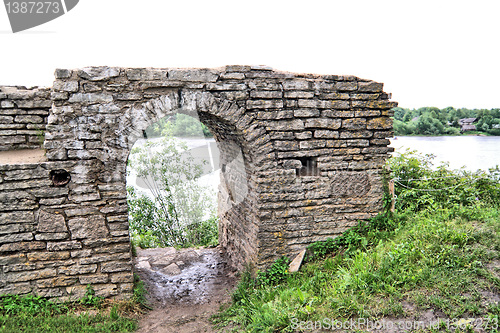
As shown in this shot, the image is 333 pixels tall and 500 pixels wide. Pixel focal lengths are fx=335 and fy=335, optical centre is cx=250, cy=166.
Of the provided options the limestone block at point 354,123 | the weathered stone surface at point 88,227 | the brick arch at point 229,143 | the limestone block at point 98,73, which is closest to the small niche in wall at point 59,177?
the weathered stone surface at point 88,227

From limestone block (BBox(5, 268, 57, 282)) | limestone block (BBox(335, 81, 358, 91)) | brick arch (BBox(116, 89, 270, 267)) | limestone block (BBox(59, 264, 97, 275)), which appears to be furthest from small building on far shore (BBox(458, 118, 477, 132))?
limestone block (BBox(5, 268, 57, 282))

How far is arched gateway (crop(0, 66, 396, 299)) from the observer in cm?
426

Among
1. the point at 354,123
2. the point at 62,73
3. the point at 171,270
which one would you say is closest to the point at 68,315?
the point at 171,270

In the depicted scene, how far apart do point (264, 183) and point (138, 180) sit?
5.25 m

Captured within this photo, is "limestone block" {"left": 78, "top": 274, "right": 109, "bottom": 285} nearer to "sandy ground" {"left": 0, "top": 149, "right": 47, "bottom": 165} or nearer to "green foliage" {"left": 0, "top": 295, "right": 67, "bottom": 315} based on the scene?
"green foliage" {"left": 0, "top": 295, "right": 67, "bottom": 315}

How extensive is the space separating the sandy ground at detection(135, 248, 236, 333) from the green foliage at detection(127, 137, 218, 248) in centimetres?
144

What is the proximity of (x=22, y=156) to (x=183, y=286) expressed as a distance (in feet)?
10.7

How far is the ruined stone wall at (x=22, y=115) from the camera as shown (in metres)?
4.77

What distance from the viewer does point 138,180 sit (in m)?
9.02

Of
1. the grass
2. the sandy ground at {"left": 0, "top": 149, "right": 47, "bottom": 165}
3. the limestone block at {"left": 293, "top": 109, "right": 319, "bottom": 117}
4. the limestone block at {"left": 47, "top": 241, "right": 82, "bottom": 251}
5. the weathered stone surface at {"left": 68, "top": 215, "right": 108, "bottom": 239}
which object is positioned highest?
the limestone block at {"left": 293, "top": 109, "right": 319, "bottom": 117}

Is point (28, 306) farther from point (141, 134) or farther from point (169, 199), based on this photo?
point (169, 199)

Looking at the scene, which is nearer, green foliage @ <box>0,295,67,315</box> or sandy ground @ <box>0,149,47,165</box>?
green foliage @ <box>0,295,67,315</box>

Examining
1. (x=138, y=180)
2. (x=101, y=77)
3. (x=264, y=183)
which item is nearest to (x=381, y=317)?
(x=264, y=183)

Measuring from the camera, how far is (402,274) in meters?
3.91
